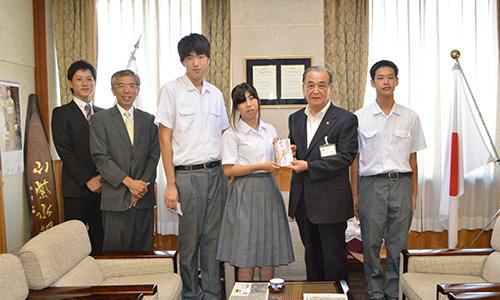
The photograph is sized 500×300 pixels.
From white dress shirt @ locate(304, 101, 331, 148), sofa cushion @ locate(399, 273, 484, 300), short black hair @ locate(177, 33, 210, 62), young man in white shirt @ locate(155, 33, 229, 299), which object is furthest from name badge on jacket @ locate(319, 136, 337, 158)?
short black hair @ locate(177, 33, 210, 62)

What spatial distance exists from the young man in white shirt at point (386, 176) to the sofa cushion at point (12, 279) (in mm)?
2077

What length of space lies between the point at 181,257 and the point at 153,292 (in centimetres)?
85

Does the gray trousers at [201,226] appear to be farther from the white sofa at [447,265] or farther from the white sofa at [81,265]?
the white sofa at [447,265]

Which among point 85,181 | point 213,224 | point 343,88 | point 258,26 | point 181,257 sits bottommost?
point 181,257

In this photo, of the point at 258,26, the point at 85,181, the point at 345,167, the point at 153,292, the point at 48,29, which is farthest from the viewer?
the point at 48,29

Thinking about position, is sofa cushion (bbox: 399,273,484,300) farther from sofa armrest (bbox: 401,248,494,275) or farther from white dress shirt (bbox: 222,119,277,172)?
white dress shirt (bbox: 222,119,277,172)

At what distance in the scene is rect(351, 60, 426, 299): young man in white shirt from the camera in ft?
10.5

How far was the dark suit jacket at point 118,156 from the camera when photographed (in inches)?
126

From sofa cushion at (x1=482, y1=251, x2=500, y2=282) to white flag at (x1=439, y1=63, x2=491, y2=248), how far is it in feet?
3.86

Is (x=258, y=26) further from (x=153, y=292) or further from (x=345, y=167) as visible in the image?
(x=153, y=292)

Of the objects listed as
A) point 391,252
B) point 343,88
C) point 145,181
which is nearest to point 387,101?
point 391,252

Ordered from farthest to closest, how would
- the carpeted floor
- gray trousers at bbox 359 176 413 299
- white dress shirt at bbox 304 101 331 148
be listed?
the carpeted floor < gray trousers at bbox 359 176 413 299 < white dress shirt at bbox 304 101 331 148

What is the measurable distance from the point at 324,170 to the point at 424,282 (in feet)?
2.71

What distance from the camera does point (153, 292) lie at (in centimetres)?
239
